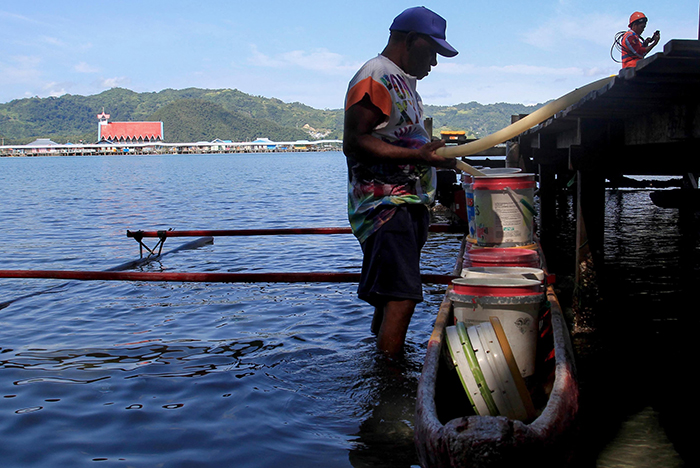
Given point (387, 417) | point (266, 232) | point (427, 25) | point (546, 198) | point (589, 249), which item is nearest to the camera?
point (427, 25)

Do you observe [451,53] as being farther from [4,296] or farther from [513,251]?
[4,296]

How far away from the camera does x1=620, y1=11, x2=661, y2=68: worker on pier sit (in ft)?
23.2

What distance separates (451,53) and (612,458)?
2.45m

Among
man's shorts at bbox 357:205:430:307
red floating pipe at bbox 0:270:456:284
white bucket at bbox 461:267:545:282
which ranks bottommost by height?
red floating pipe at bbox 0:270:456:284

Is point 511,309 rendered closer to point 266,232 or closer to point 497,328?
point 497,328

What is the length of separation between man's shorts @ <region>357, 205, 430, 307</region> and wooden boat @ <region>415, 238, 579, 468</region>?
43cm

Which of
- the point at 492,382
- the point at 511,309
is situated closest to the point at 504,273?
the point at 511,309

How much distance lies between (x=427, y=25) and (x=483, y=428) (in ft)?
7.56

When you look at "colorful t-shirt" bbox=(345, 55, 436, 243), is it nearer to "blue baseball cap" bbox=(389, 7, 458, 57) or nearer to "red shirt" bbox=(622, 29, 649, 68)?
"blue baseball cap" bbox=(389, 7, 458, 57)

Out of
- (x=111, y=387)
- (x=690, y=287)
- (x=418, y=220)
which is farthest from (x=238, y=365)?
(x=690, y=287)

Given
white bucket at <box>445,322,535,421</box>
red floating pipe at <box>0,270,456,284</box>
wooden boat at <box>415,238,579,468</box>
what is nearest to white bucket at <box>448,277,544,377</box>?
wooden boat at <box>415,238,579,468</box>

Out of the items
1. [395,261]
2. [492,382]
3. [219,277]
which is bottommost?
[492,382]

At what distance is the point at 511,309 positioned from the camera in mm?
3406

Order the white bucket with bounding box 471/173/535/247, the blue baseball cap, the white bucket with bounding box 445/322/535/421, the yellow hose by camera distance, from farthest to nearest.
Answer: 1. the white bucket with bounding box 471/173/535/247
2. the blue baseball cap
3. the yellow hose
4. the white bucket with bounding box 445/322/535/421
